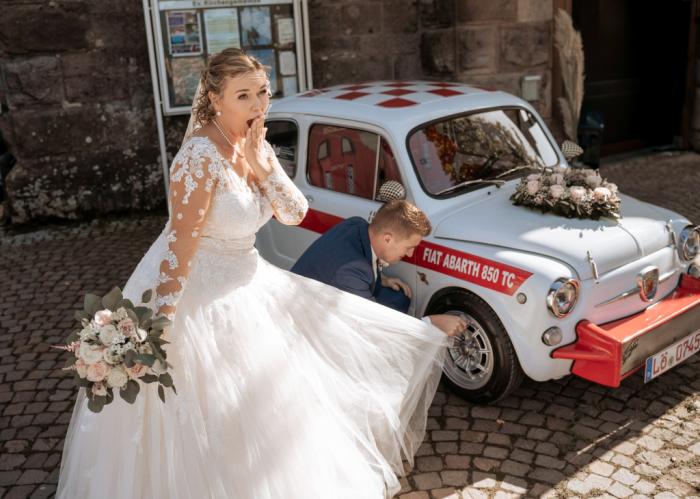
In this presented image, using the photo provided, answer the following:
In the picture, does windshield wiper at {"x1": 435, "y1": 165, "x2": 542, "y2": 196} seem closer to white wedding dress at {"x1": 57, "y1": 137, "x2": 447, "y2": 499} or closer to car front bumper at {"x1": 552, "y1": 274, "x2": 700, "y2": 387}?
car front bumper at {"x1": 552, "y1": 274, "x2": 700, "y2": 387}

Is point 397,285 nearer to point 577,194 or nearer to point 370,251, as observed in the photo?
point 370,251

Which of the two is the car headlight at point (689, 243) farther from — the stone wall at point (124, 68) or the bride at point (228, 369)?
the stone wall at point (124, 68)

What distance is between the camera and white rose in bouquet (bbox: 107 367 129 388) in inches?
112

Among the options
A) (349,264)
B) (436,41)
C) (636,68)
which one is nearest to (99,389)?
(349,264)

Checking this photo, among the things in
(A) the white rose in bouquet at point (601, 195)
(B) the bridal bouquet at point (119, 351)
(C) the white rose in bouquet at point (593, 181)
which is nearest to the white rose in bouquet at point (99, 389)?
(B) the bridal bouquet at point (119, 351)

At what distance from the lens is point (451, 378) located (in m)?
4.47

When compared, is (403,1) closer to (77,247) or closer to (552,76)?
(552,76)

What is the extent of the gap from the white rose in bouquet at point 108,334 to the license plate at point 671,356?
2775 mm

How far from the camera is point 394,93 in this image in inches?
207

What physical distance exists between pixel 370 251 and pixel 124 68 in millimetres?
5051

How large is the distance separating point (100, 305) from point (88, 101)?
5.71 m

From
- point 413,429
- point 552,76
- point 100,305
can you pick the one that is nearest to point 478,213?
point 413,429

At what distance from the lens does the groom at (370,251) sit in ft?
13.4

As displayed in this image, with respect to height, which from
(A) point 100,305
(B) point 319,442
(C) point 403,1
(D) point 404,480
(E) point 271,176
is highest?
(C) point 403,1
